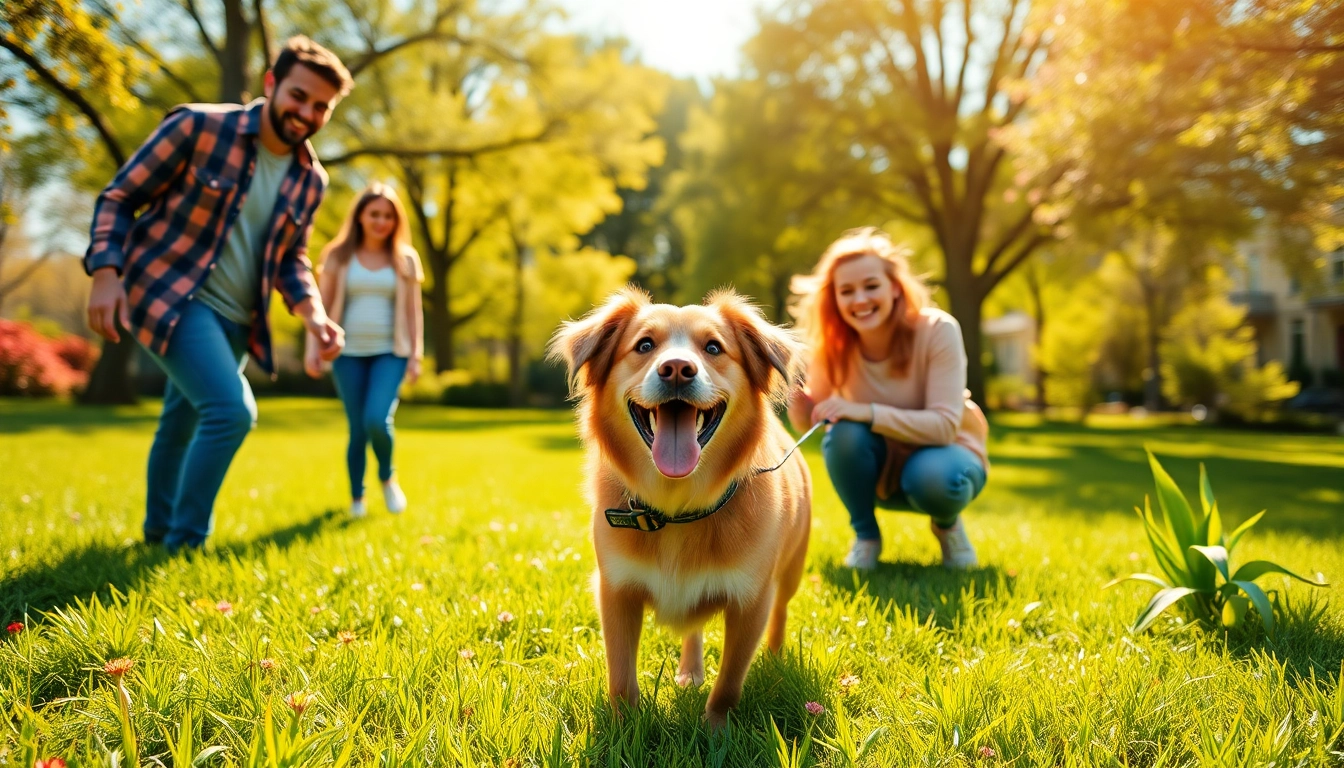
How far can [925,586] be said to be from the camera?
146 inches

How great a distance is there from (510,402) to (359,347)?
22.1 metres

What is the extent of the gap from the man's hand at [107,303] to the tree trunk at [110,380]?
18.5 metres

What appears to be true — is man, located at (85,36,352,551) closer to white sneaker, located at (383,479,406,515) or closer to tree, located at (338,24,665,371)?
white sneaker, located at (383,479,406,515)

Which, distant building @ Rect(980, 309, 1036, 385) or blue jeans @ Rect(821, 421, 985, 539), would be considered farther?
distant building @ Rect(980, 309, 1036, 385)

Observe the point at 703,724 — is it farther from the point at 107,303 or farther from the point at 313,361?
the point at 313,361

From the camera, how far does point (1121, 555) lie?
15.1ft

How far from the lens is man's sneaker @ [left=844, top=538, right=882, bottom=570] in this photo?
4227 mm

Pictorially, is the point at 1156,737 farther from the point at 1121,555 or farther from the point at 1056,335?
the point at 1056,335

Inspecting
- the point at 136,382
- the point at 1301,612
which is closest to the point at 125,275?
the point at 1301,612

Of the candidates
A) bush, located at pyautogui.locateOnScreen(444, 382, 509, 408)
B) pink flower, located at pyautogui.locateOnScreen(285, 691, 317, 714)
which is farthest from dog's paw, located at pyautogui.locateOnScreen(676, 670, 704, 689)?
bush, located at pyautogui.locateOnScreen(444, 382, 509, 408)

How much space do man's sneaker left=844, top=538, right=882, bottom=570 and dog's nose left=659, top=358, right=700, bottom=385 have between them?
2428 mm

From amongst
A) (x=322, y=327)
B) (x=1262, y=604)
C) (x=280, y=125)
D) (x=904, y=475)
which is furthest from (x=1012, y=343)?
(x=280, y=125)

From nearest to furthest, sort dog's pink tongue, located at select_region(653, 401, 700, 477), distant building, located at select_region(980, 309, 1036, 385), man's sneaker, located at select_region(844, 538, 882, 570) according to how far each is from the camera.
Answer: dog's pink tongue, located at select_region(653, 401, 700, 477) → man's sneaker, located at select_region(844, 538, 882, 570) → distant building, located at select_region(980, 309, 1036, 385)

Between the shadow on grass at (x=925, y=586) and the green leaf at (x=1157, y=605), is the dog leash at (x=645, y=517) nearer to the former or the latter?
the shadow on grass at (x=925, y=586)
